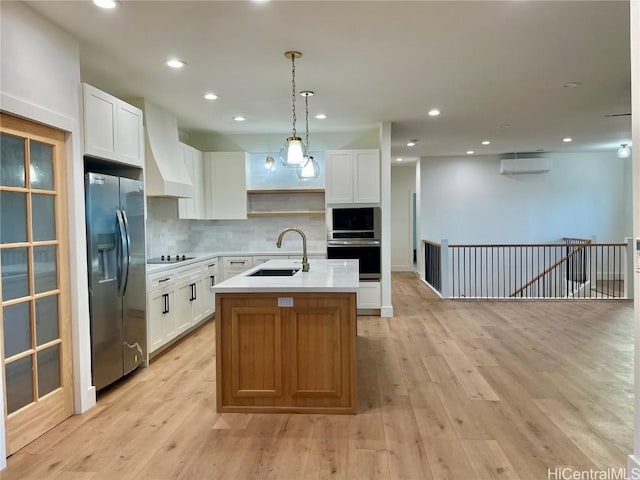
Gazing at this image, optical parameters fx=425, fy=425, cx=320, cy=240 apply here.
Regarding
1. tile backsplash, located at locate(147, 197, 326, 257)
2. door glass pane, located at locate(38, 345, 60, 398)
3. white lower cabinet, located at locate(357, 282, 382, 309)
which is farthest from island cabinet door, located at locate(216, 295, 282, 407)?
tile backsplash, located at locate(147, 197, 326, 257)

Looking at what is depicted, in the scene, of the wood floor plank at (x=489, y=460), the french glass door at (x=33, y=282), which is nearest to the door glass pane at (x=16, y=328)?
the french glass door at (x=33, y=282)

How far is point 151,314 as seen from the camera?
162 inches

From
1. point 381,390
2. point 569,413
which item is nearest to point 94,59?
point 381,390

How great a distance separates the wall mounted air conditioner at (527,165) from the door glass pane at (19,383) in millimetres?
9030

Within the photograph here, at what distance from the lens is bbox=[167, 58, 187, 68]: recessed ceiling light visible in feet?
11.5

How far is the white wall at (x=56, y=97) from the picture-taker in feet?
8.06

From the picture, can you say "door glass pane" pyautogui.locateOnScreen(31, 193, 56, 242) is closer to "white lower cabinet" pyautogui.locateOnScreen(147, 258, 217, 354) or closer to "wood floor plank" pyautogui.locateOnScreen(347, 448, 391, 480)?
"white lower cabinet" pyautogui.locateOnScreen(147, 258, 217, 354)

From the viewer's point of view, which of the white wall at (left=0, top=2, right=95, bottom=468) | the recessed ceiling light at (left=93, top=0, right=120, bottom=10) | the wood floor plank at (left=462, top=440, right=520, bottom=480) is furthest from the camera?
the recessed ceiling light at (left=93, top=0, right=120, bottom=10)

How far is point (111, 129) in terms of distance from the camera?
3436 millimetres

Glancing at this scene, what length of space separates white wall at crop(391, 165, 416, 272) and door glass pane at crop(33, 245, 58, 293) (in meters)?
8.86

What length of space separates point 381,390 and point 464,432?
833 mm

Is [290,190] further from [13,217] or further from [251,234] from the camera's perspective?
[13,217]

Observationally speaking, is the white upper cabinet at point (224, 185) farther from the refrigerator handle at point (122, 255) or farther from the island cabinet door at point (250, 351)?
the island cabinet door at point (250, 351)

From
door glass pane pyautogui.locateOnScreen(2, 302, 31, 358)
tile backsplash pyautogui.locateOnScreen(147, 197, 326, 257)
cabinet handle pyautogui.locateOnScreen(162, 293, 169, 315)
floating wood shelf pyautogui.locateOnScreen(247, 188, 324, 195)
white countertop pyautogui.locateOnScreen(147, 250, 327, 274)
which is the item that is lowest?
cabinet handle pyautogui.locateOnScreen(162, 293, 169, 315)
